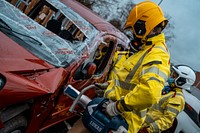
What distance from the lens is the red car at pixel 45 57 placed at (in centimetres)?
245

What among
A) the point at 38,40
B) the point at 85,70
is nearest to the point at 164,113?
the point at 85,70

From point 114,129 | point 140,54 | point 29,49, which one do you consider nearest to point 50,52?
point 29,49

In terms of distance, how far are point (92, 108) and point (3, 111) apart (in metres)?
0.75

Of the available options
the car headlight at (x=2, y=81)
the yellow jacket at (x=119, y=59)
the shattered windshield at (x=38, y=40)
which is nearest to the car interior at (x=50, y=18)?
the shattered windshield at (x=38, y=40)

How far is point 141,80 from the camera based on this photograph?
86.3 inches

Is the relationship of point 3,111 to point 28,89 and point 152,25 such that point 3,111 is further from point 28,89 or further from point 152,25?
point 152,25

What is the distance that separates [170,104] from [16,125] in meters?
2.04

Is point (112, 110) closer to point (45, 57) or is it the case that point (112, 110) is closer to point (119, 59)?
point (45, 57)

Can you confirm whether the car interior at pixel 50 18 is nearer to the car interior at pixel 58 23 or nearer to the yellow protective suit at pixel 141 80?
the car interior at pixel 58 23

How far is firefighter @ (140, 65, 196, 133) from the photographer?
376cm

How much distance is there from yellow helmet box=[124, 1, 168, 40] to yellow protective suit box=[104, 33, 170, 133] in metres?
0.10

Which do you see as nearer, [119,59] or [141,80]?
[141,80]

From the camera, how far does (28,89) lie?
93.7 inches

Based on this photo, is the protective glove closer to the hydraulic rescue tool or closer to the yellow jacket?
the hydraulic rescue tool
